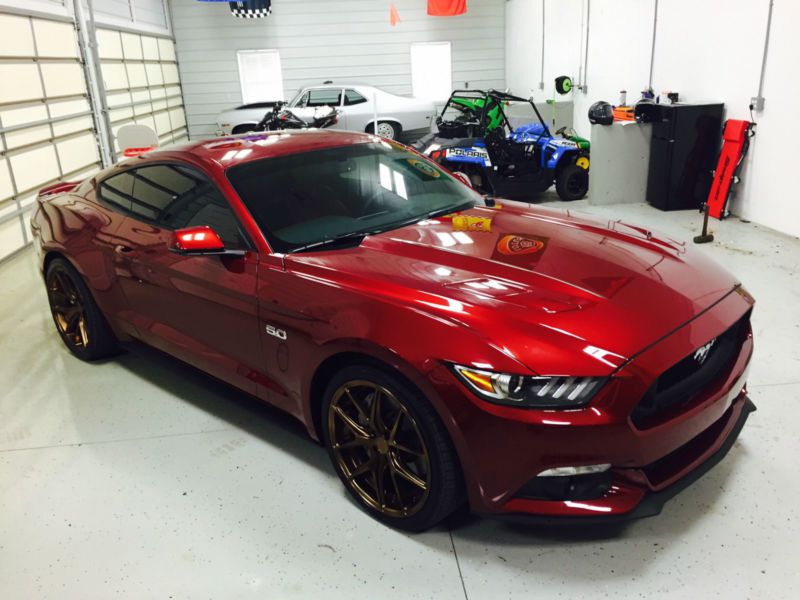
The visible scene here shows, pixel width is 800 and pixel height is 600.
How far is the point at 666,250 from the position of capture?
2.45m

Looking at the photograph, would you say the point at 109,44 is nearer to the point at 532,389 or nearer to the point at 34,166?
the point at 34,166

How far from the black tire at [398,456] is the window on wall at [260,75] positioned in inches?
556

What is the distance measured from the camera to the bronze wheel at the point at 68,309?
11.7ft

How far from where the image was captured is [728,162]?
634 cm

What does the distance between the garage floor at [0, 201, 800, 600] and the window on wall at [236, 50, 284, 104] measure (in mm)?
13063

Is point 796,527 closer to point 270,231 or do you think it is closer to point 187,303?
point 270,231

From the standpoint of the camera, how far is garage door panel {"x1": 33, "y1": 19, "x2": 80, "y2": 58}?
7.47 metres

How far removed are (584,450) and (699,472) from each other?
504 mm

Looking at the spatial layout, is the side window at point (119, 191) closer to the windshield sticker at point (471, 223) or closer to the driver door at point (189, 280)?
the driver door at point (189, 280)

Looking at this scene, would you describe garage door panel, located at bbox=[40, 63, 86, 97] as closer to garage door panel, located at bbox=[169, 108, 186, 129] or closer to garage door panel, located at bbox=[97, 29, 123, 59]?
garage door panel, located at bbox=[97, 29, 123, 59]

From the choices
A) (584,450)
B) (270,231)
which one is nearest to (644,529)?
(584,450)

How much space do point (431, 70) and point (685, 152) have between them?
9.77m

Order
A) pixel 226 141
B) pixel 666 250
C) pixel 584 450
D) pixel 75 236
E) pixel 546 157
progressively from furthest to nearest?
1. pixel 546 157
2. pixel 75 236
3. pixel 226 141
4. pixel 666 250
5. pixel 584 450

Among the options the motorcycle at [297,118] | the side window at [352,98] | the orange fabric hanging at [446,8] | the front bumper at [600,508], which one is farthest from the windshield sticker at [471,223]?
the orange fabric hanging at [446,8]
